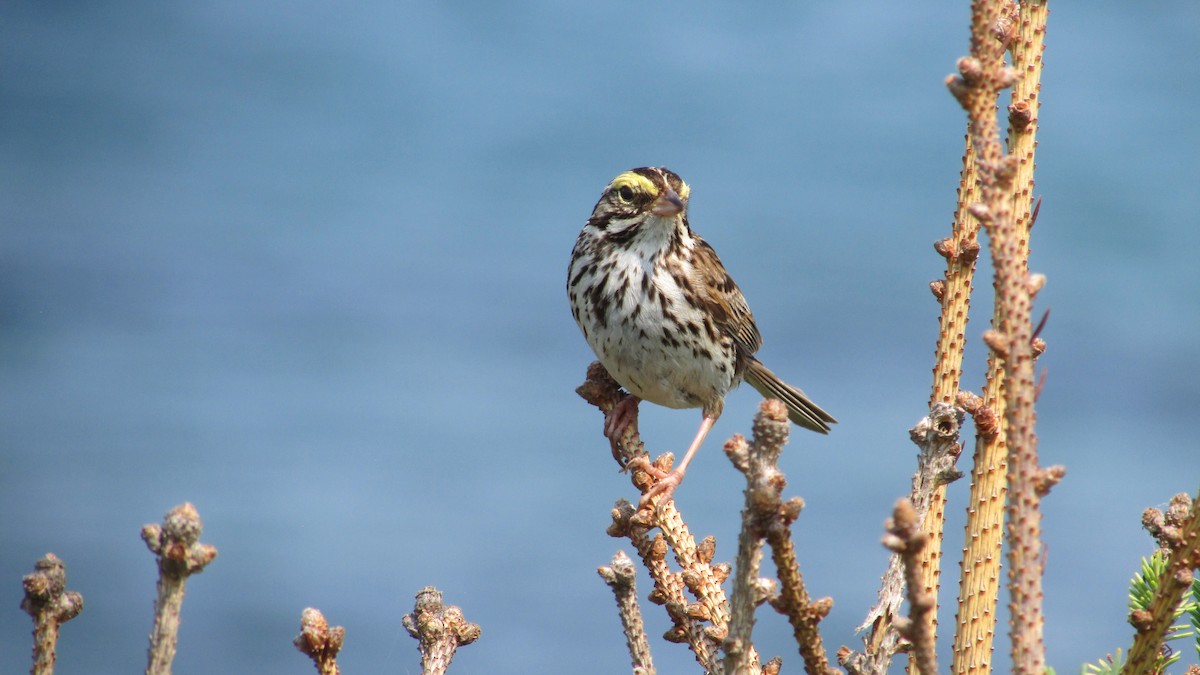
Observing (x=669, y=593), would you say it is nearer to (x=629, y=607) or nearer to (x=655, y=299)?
(x=629, y=607)

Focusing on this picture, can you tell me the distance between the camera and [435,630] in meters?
2.15

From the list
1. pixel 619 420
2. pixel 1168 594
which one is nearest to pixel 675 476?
pixel 619 420

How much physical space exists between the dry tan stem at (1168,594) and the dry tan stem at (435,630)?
3.66ft

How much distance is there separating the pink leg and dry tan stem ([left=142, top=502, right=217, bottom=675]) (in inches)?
55.8

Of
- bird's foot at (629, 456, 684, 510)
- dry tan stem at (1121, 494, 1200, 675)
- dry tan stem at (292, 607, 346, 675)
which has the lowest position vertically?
dry tan stem at (292, 607, 346, 675)

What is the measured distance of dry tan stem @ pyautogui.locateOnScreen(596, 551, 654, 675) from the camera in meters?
2.11

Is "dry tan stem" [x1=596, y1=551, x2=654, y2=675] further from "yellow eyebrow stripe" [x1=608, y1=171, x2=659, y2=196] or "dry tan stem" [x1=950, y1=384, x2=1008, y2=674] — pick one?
"yellow eyebrow stripe" [x1=608, y1=171, x2=659, y2=196]

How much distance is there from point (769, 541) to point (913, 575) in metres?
0.28

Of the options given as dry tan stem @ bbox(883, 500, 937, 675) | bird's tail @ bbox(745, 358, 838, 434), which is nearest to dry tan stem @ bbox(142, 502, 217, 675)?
dry tan stem @ bbox(883, 500, 937, 675)

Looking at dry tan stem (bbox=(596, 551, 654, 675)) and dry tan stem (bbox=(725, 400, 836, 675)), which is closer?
dry tan stem (bbox=(725, 400, 836, 675))

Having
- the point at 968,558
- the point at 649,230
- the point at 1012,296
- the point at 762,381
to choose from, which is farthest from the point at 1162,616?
the point at 762,381

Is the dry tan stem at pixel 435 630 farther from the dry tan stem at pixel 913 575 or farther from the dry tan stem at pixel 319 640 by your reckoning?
the dry tan stem at pixel 913 575

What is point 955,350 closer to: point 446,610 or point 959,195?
point 959,195

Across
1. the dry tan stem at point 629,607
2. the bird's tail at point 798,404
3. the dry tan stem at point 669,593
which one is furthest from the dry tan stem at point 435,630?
the bird's tail at point 798,404
